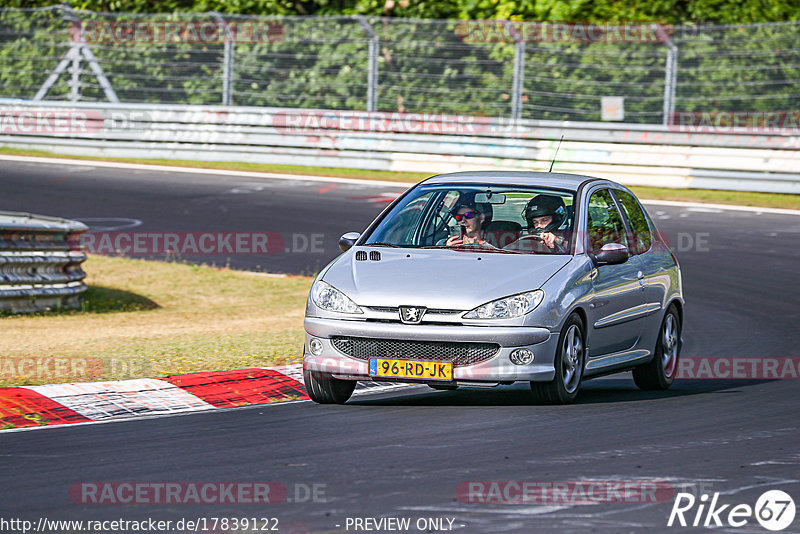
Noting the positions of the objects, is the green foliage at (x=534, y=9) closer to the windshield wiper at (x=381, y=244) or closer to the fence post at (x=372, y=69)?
the fence post at (x=372, y=69)

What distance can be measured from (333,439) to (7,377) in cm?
318

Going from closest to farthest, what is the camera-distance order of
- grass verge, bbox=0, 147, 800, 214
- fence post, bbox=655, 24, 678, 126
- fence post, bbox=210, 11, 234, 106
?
1. grass verge, bbox=0, 147, 800, 214
2. fence post, bbox=655, 24, 678, 126
3. fence post, bbox=210, 11, 234, 106

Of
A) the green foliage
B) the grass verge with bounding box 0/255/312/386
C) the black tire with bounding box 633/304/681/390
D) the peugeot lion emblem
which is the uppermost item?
the green foliage

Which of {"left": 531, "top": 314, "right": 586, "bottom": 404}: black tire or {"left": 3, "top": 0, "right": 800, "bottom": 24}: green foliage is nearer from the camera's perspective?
{"left": 531, "top": 314, "right": 586, "bottom": 404}: black tire

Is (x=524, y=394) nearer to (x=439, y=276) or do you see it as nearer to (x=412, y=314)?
(x=439, y=276)

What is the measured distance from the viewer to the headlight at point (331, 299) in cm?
872

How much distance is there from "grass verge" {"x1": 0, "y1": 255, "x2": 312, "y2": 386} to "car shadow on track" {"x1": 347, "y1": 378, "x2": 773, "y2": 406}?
4.92 ft

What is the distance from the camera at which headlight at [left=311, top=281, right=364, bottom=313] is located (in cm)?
872

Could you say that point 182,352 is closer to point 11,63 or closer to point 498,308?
point 498,308

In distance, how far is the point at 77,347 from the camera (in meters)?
11.6

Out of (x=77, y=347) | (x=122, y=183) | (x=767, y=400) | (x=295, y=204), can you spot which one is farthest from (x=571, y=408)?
(x=122, y=183)

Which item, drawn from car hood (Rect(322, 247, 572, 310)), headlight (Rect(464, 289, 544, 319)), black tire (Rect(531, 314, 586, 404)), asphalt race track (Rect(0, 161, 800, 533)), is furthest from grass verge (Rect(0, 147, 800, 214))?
headlight (Rect(464, 289, 544, 319))

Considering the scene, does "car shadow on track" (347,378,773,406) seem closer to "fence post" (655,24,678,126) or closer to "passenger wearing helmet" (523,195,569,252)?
"passenger wearing helmet" (523,195,569,252)

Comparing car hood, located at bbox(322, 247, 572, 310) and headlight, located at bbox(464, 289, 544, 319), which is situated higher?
car hood, located at bbox(322, 247, 572, 310)
